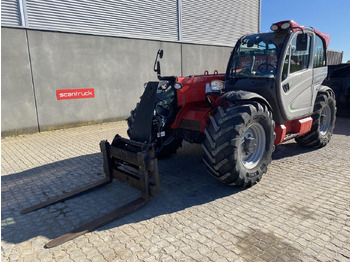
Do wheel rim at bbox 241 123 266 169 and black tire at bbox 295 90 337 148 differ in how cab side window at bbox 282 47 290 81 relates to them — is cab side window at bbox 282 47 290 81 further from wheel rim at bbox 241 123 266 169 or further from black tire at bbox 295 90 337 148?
black tire at bbox 295 90 337 148

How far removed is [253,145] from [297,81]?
5.75ft

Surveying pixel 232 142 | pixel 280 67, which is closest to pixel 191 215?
pixel 232 142

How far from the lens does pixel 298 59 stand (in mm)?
4852

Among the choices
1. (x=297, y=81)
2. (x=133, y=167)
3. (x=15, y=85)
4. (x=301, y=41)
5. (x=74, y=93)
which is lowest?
(x=133, y=167)

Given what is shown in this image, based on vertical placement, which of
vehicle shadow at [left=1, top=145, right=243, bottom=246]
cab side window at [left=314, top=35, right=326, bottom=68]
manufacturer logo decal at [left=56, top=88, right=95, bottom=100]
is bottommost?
vehicle shadow at [left=1, top=145, right=243, bottom=246]

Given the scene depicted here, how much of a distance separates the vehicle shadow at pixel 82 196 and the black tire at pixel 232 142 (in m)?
0.34

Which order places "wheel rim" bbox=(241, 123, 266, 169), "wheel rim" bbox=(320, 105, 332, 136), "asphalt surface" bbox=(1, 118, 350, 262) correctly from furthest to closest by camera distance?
"wheel rim" bbox=(320, 105, 332, 136) < "wheel rim" bbox=(241, 123, 266, 169) < "asphalt surface" bbox=(1, 118, 350, 262)

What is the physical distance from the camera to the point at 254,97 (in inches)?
160

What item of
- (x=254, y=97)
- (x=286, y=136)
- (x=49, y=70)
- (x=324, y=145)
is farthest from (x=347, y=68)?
(x=49, y=70)

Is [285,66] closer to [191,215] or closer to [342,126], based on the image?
[191,215]

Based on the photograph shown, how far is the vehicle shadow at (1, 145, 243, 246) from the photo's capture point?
327 centimetres

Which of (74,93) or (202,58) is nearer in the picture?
(74,93)

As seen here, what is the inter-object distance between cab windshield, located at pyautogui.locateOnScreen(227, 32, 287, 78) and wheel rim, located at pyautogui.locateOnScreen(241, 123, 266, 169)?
3.38 feet

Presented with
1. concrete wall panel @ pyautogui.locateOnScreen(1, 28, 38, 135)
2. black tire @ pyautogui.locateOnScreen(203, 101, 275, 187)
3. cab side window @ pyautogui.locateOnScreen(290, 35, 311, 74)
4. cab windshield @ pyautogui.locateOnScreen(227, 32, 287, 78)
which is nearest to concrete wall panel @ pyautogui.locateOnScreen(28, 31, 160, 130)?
concrete wall panel @ pyautogui.locateOnScreen(1, 28, 38, 135)
